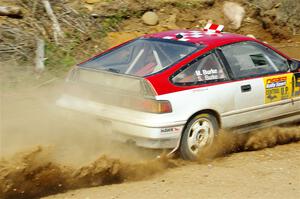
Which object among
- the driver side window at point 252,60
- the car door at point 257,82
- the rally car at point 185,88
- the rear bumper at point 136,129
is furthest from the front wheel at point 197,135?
the driver side window at point 252,60

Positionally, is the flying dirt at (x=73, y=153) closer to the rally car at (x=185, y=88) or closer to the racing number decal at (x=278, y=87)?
the rally car at (x=185, y=88)

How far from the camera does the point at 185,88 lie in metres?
6.60

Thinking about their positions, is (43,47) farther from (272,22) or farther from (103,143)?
(272,22)

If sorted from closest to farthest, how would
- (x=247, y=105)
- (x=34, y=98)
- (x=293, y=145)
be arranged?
(x=247, y=105) → (x=293, y=145) → (x=34, y=98)

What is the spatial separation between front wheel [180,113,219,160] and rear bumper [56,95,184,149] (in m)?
0.15

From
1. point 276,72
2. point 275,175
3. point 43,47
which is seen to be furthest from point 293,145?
point 43,47

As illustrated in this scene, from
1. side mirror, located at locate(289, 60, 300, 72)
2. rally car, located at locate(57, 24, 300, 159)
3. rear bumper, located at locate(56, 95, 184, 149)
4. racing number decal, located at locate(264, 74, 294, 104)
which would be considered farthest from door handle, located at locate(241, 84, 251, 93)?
rear bumper, located at locate(56, 95, 184, 149)

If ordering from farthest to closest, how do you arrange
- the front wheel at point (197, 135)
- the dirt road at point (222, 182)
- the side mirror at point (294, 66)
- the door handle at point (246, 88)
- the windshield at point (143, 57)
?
1. the side mirror at point (294, 66)
2. the door handle at point (246, 88)
3. the windshield at point (143, 57)
4. the front wheel at point (197, 135)
5. the dirt road at point (222, 182)

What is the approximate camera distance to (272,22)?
14914 millimetres

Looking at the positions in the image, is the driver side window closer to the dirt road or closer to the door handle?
the door handle

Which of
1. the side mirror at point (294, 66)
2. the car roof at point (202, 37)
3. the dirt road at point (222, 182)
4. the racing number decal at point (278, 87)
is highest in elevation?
the car roof at point (202, 37)

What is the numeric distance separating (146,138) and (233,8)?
8.98 meters

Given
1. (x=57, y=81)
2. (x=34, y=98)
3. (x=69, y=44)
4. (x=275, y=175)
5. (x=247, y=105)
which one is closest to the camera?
(x=275, y=175)

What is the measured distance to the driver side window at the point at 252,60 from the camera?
23.6ft
